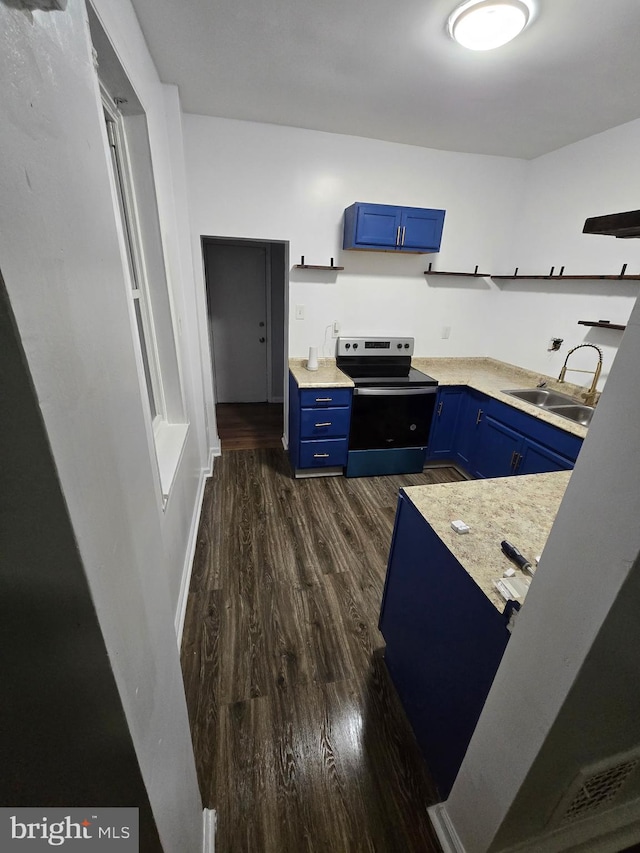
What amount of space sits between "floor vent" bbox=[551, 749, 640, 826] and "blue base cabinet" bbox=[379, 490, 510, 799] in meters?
0.24

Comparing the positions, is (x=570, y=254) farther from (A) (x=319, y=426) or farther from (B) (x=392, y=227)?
(A) (x=319, y=426)

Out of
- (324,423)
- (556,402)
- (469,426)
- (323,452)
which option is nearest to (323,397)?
(324,423)

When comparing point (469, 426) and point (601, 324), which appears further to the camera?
point (469, 426)

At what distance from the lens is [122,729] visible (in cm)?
50

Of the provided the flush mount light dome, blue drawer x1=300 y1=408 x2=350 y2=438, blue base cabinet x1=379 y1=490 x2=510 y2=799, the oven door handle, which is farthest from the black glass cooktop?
the flush mount light dome

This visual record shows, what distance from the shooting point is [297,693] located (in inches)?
57.4

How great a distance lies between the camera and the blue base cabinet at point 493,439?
2178 millimetres

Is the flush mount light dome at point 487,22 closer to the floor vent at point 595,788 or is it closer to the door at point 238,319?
the floor vent at point 595,788

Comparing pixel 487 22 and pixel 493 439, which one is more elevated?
pixel 487 22

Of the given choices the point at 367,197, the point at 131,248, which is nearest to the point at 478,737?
the point at 131,248

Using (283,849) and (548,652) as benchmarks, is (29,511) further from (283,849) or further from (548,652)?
(283,849)

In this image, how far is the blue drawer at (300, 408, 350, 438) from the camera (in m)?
2.75

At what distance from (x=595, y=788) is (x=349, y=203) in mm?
3421

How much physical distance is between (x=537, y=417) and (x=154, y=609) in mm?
2391
